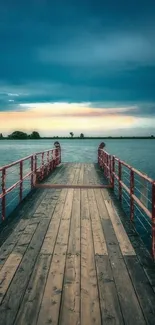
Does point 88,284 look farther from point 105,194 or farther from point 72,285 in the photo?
point 105,194

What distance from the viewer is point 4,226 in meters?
6.18

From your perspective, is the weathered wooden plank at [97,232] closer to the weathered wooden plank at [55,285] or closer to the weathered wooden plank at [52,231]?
Answer: the weathered wooden plank at [55,285]

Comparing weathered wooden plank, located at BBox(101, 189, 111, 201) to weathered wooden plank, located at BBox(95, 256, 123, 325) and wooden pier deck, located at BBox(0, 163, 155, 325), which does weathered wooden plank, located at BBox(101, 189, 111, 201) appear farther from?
weathered wooden plank, located at BBox(95, 256, 123, 325)

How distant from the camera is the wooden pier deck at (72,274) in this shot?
3.03m

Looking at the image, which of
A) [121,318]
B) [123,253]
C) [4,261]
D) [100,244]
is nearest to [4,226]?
[4,261]

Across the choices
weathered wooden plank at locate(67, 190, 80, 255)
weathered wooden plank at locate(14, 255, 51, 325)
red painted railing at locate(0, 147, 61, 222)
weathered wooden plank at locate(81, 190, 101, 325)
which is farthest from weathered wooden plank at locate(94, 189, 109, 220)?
weathered wooden plank at locate(14, 255, 51, 325)

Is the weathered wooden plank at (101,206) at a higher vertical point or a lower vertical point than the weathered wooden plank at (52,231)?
lower

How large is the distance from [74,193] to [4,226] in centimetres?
401

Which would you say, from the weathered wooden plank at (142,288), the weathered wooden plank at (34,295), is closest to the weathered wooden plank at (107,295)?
the weathered wooden plank at (142,288)

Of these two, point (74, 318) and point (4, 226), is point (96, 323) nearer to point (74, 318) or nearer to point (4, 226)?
point (74, 318)

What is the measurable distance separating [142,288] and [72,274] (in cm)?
97

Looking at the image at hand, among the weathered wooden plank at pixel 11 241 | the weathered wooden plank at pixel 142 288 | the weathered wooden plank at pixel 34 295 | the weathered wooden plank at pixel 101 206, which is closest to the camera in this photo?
the weathered wooden plank at pixel 34 295

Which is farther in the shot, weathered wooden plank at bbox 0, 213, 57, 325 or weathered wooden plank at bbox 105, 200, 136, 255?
weathered wooden plank at bbox 105, 200, 136, 255

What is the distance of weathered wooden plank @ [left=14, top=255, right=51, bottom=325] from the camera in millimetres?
2936
